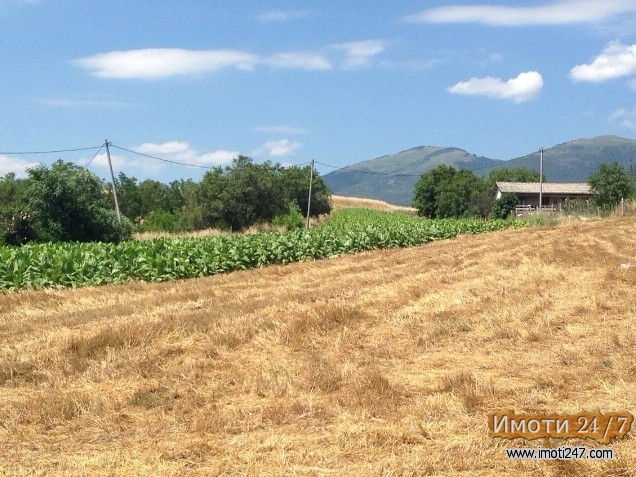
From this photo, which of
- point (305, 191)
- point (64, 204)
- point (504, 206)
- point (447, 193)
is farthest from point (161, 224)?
point (504, 206)

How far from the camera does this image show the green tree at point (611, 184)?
6600cm

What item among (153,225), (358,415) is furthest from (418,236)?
(358,415)

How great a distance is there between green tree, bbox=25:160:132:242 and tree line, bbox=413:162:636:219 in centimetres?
4628

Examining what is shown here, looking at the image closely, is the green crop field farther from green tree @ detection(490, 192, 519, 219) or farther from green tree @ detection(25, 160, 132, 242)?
green tree @ detection(490, 192, 519, 219)

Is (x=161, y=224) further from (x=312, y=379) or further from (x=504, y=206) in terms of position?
(x=312, y=379)

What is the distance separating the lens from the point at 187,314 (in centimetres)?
1123

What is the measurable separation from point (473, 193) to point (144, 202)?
33.2 meters

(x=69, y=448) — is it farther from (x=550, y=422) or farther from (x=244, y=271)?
(x=244, y=271)

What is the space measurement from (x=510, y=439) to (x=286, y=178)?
6132 cm

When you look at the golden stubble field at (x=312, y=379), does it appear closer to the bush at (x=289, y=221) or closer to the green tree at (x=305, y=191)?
the bush at (x=289, y=221)

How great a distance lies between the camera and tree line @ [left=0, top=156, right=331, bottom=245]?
29.6 metres

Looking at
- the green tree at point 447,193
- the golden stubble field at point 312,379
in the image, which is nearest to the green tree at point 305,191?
the green tree at point 447,193

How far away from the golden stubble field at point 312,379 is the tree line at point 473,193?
186 feet

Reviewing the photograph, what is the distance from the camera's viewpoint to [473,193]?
235ft
